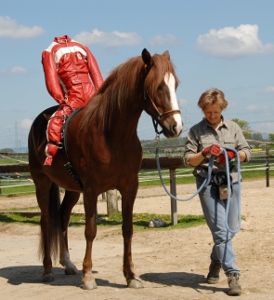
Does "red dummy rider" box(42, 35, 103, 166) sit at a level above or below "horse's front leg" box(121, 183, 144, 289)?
above

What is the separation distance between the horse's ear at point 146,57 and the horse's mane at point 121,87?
0.15ft

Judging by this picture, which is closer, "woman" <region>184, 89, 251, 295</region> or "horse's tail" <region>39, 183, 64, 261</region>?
"woman" <region>184, 89, 251, 295</region>

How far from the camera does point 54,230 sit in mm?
6848

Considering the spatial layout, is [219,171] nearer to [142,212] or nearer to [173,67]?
[173,67]

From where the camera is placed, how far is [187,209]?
38.0ft

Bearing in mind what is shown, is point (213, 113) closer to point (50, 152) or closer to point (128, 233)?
point (128, 233)

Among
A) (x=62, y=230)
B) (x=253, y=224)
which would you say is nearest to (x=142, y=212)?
(x=253, y=224)

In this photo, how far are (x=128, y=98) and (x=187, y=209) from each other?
6395 mm

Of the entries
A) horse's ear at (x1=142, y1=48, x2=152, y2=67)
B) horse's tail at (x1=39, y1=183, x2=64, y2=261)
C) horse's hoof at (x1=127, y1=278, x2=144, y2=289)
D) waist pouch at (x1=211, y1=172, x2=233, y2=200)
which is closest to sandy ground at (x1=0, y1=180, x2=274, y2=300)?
horse's hoof at (x1=127, y1=278, x2=144, y2=289)

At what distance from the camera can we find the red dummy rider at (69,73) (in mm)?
6559

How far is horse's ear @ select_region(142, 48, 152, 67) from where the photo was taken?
5164 mm

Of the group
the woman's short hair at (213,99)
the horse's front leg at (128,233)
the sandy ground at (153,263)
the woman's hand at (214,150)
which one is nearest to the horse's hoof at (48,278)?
the sandy ground at (153,263)

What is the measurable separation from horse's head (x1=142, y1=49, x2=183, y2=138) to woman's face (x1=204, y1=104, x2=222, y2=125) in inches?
15.9

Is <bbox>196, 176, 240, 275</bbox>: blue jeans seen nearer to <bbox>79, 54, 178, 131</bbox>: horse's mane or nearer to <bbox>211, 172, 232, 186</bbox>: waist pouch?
<bbox>211, 172, 232, 186</bbox>: waist pouch
